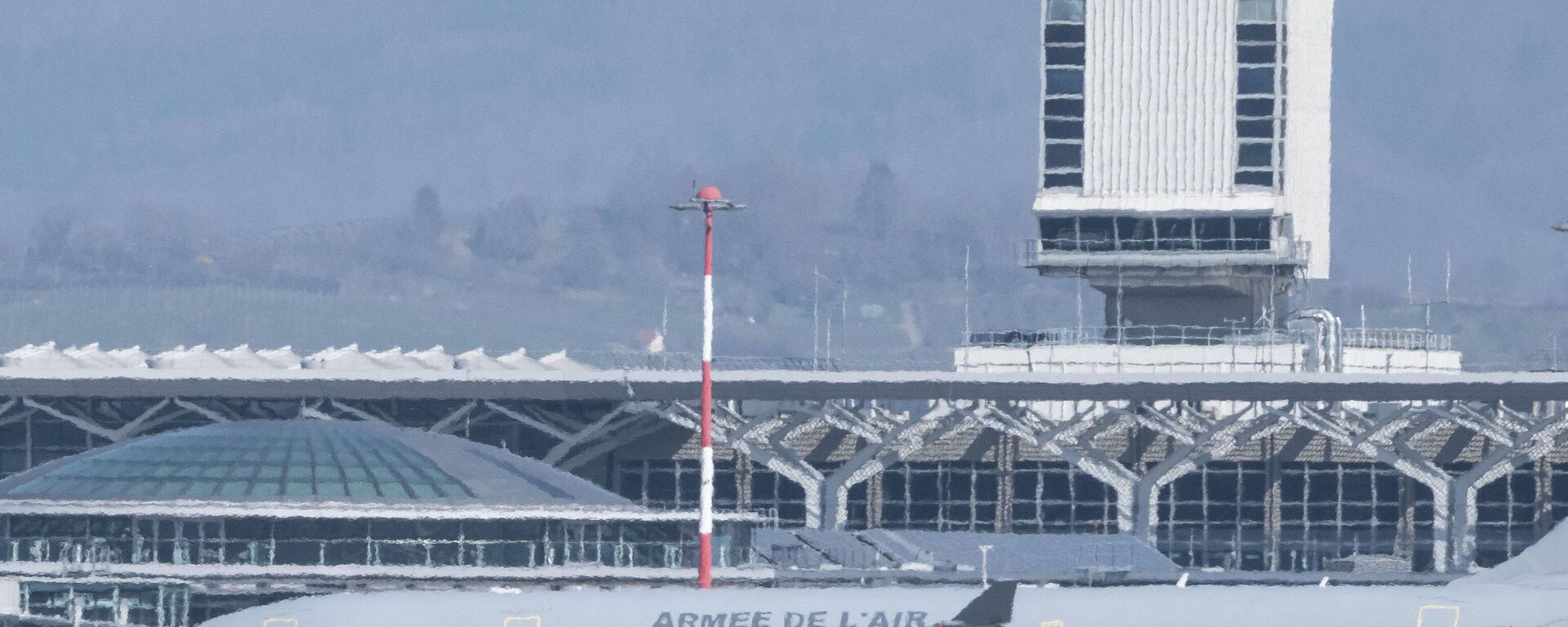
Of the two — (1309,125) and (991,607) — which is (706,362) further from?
(1309,125)

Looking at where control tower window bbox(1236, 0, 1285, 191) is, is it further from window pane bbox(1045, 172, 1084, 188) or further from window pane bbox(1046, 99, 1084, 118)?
window pane bbox(1046, 99, 1084, 118)

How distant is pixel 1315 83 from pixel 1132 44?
443 inches

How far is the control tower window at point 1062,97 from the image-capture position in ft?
543

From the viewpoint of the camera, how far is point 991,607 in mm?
71875

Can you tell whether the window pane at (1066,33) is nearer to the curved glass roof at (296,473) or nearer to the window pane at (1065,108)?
the window pane at (1065,108)

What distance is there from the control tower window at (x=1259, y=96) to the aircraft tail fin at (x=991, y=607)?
9515cm

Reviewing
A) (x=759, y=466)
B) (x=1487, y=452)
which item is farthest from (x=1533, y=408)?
(x=759, y=466)

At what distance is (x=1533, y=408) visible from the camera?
14700 cm

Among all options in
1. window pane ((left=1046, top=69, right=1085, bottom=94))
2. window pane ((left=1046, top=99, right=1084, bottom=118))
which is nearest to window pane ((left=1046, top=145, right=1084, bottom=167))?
window pane ((left=1046, top=99, right=1084, bottom=118))

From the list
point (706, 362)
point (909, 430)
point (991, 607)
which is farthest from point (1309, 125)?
point (991, 607)

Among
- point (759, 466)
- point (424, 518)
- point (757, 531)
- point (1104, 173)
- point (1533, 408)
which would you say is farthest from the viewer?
point (1104, 173)

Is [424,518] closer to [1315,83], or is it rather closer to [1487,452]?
[1487,452]

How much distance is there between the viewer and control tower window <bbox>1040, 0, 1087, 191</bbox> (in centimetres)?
16562

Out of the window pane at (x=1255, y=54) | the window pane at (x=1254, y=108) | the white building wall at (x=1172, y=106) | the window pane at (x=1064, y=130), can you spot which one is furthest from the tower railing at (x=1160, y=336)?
the window pane at (x=1255, y=54)
